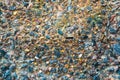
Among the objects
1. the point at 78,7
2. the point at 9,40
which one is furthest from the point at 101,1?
the point at 9,40

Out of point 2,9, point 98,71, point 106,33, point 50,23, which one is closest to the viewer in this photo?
point 98,71

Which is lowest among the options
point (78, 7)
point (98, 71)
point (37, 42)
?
point (98, 71)

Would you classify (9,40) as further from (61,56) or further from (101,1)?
(101,1)

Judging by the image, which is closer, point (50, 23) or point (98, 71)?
point (98, 71)

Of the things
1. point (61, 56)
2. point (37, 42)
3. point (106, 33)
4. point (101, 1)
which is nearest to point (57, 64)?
point (61, 56)

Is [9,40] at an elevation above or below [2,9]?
below

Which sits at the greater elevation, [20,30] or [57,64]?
[20,30]

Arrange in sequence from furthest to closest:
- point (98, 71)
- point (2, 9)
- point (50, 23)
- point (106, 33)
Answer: point (2, 9) → point (50, 23) → point (106, 33) → point (98, 71)

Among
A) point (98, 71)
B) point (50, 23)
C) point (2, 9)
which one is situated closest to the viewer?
point (98, 71)

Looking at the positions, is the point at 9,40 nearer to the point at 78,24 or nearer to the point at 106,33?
the point at 78,24
